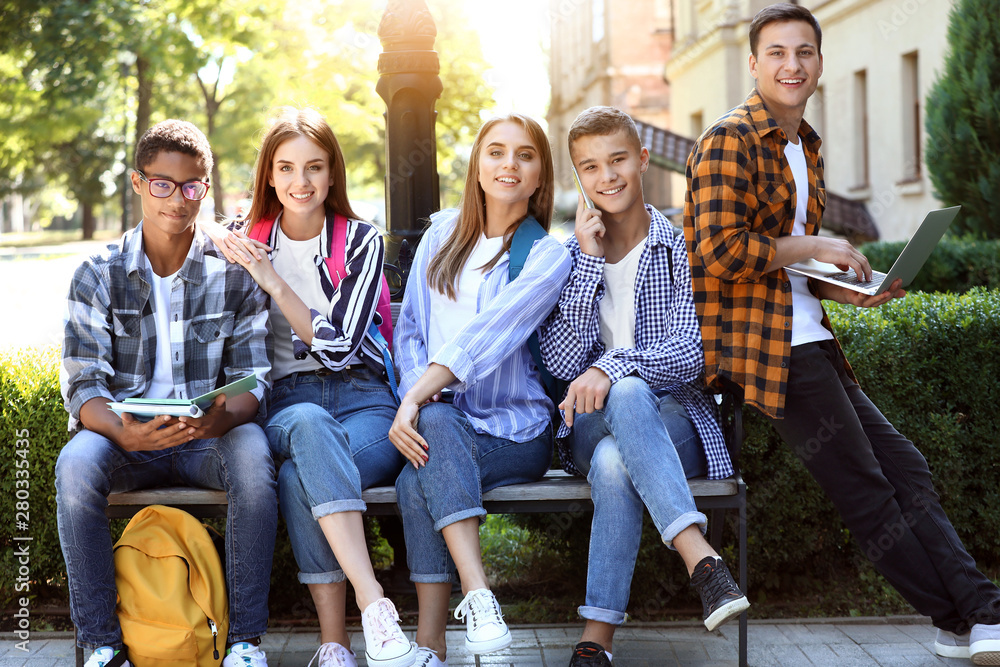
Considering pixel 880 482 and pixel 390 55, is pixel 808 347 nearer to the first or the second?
pixel 880 482

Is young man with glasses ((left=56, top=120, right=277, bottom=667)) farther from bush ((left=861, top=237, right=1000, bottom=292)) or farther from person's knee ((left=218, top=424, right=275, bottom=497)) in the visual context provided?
bush ((left=861, top=237, right=1000, bottom=292))

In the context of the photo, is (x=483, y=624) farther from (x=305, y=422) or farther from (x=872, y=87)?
(x=872, y=87)

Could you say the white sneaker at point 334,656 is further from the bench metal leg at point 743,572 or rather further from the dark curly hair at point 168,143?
the dark curly hair at point 168,143

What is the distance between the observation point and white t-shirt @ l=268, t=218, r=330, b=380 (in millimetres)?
3809

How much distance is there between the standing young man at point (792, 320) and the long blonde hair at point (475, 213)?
23.6 inches

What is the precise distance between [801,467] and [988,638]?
987 millimetres

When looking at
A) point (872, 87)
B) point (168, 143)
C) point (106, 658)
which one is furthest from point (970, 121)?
point (106, 658)

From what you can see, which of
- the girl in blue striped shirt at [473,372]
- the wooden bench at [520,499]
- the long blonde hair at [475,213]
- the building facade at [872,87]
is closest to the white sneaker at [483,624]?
the girl in blue striped shirt at [473,372]

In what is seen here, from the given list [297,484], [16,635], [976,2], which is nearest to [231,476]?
[297,484]

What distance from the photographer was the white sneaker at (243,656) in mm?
3254

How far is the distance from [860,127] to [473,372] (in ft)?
50.0

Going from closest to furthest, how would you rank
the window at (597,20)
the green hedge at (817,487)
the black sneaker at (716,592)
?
the black sneaker at (716,592) → the green hedge at (817,487) → the window at (597,20)

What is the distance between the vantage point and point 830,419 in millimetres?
3367

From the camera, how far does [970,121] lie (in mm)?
9750
